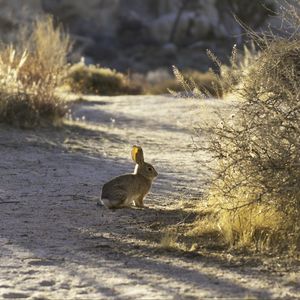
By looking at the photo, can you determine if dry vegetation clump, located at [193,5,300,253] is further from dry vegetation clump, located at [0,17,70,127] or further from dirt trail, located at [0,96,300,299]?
dry vegetation clump, located at [0,17,70,127]

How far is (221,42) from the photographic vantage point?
2116 inches

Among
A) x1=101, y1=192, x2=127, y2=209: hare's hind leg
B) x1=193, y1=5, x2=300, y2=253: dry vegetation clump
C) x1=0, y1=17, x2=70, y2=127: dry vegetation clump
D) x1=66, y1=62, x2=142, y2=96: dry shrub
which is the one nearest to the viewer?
x1=193, y1=5, x2=300, y2=253: dry vegetation clump

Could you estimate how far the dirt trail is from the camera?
5895 mm

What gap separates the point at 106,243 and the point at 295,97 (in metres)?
1.94

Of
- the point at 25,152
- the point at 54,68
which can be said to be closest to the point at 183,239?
the point at 25,152

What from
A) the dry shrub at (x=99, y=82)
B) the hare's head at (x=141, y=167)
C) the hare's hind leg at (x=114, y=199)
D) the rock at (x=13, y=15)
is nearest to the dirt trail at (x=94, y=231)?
the hare's hind leg at (x=114, y=199)

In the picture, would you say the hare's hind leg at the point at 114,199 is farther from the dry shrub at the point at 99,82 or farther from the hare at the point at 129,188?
the dry shrub at the point at 99,82

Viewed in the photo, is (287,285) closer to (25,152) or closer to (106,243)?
(106,243)

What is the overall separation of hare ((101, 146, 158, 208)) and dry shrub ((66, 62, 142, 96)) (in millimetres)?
17336

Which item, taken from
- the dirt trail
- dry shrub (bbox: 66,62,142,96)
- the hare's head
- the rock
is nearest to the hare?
the hare's head

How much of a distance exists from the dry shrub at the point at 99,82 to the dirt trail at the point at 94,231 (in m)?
12.4

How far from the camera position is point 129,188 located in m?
8.66

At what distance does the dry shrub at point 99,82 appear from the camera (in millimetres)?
27125

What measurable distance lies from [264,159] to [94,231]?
65.8 inches
